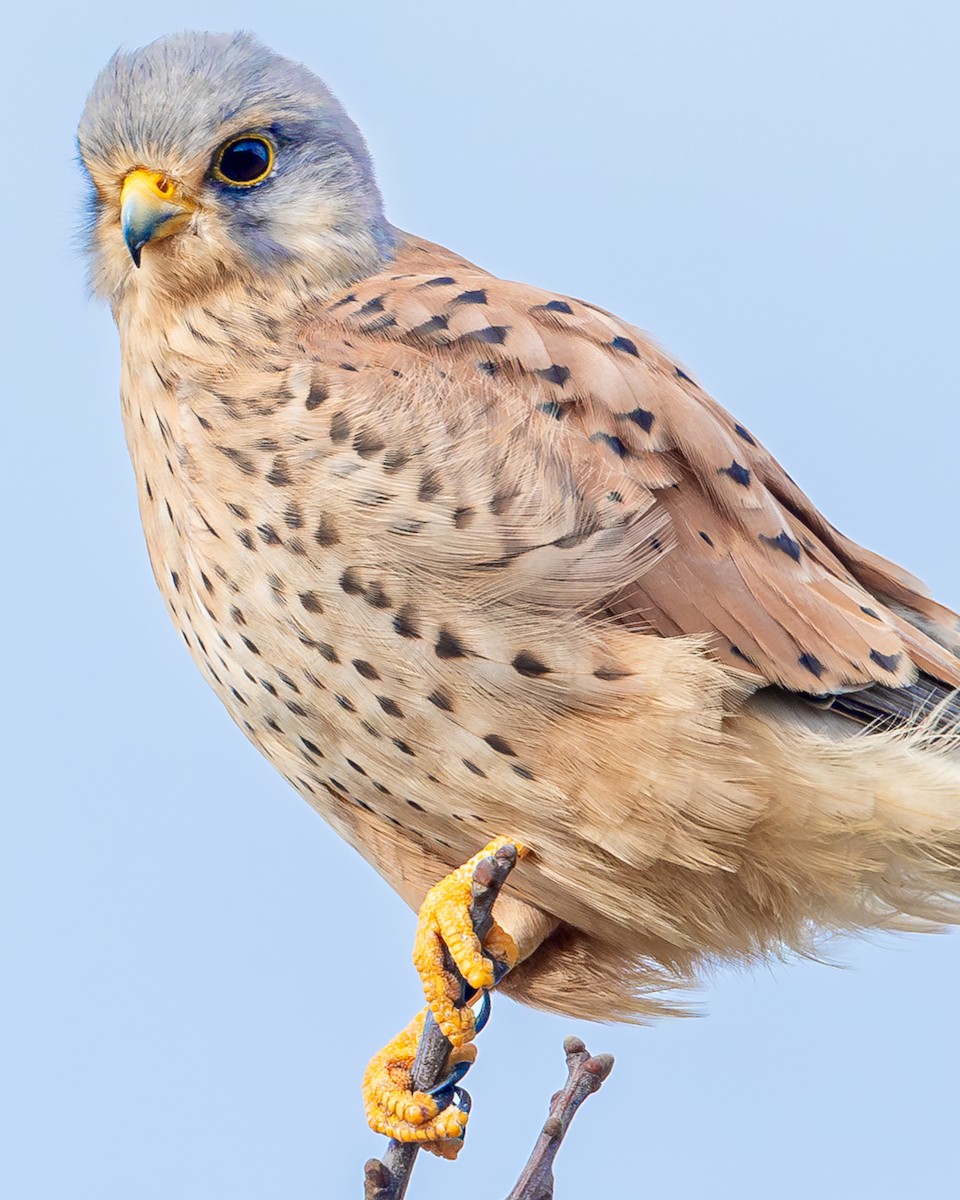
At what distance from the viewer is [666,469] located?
218cm

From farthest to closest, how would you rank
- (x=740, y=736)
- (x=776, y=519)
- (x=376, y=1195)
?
(x=776, y=519)
(x=740, y=736)
(x=376, y=1195)

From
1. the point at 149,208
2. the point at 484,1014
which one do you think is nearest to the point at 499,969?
the point at 484,1014

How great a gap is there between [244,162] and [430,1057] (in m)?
1.22

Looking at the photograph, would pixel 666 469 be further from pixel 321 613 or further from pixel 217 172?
pixel 217 172

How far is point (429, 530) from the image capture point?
2018 mm

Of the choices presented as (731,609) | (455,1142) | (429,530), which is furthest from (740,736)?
(455,1142)

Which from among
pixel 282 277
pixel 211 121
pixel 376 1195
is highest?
pixel 211 121

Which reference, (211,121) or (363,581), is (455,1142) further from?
(211,121)

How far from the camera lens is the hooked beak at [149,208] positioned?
6.86ft

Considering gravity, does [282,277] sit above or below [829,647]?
above

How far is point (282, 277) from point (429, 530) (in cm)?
45

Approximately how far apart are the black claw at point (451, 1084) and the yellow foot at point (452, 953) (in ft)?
0.26

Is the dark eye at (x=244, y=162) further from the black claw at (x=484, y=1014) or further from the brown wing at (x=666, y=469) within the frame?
the black claw at (x=484, y=1014)

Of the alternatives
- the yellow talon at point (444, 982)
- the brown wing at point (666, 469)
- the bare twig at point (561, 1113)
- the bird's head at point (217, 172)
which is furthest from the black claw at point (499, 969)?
the bird's head at point (217, 172)
